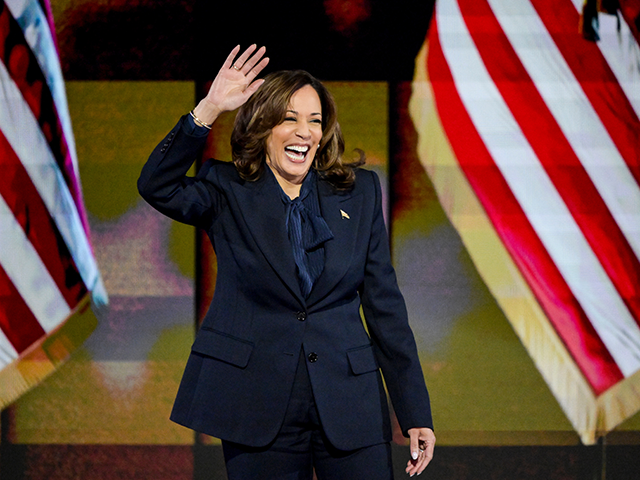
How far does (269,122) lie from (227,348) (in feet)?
1.62

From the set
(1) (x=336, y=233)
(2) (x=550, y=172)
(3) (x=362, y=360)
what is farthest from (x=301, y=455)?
(2) (x=550, y=172)

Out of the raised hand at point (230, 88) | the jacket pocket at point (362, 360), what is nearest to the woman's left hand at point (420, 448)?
→ the jacket pocket at point (362, 360)

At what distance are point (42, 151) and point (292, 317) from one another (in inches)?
71.8

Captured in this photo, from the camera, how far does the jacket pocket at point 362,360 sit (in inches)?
53.6

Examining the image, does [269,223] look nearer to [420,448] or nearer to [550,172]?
[420,448]

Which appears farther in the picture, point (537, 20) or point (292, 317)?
point (537, 20)

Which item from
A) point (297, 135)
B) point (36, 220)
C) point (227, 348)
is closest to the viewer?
point (227, 348)

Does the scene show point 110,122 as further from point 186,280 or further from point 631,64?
point 631,64

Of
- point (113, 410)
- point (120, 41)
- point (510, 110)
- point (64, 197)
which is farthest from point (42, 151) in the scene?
point (510, 110)

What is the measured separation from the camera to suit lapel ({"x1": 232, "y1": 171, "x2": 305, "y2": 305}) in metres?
1.31

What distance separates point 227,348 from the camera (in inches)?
51.5

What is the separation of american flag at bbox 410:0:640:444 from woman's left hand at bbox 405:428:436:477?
4.45 ft

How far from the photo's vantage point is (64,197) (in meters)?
2.67

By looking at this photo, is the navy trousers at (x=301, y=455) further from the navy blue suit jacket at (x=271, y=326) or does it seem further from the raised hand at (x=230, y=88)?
the raised hand at (x=230, y=88)
